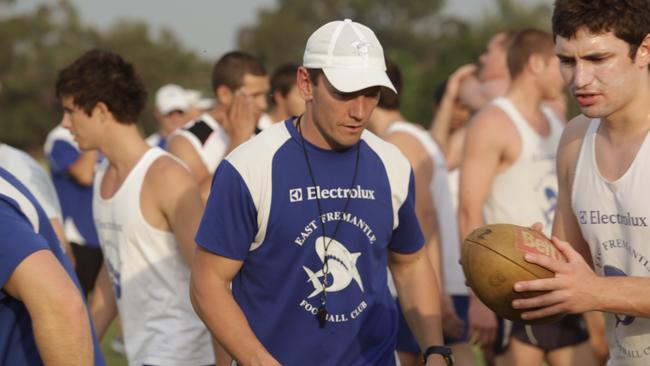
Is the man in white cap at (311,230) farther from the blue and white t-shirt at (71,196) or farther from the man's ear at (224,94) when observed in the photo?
the blue and white t-shirt at (71,196)

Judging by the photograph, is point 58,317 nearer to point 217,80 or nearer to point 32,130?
point 217,80

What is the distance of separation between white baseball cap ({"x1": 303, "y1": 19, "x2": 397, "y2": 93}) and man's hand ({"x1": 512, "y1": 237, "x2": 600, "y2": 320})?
3.24 feet

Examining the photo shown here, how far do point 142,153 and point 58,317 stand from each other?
2.76 m

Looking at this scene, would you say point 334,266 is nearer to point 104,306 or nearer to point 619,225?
point 619,225

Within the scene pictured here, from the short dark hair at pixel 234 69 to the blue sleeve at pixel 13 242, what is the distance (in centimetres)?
524

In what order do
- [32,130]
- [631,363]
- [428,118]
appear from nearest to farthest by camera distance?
[631,363], [428,118], [32,130]

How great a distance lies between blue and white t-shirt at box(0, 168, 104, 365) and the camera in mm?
3592

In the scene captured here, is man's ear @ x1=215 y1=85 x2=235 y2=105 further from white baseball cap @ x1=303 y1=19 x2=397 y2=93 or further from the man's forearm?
white baseball cap @ x1=303 y1=19 x2=397 y2=93

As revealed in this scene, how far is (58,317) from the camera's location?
3.60 m

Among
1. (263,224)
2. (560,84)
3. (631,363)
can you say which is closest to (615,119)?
(631,363)

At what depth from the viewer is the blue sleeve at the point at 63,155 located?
1134cm

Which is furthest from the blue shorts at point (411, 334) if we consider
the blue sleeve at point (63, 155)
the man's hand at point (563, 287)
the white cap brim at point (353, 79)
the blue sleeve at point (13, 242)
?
the blue sleeve at point (63, 155)

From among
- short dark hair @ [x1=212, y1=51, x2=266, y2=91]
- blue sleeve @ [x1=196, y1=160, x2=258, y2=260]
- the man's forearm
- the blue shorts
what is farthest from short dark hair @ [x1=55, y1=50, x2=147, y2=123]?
short dark hair @ [x1=212, y1=51, x2=266, y2=91]

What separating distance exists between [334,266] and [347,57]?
83cm
